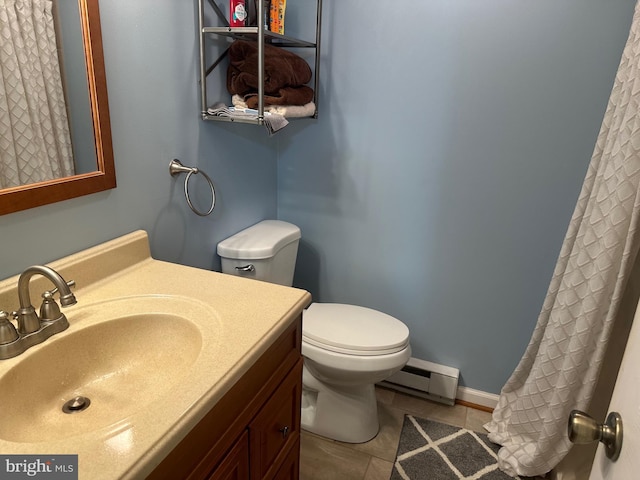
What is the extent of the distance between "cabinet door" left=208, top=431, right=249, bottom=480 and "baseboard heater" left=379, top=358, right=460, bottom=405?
3.94 feet

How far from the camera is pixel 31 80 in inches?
41.5

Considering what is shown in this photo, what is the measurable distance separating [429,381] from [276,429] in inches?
44.7

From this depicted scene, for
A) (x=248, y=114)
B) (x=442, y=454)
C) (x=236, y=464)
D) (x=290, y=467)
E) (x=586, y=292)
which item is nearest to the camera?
(x=236, y=464)

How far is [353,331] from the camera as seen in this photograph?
1800 mm

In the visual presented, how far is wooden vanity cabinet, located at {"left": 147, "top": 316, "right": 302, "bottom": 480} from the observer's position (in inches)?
32.4

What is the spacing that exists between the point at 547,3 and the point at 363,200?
979 mm

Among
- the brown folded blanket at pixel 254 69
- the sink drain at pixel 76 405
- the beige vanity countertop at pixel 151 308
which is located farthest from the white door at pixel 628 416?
the brown folded blanket at pixel 254 69

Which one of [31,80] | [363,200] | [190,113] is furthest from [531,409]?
[31,80]

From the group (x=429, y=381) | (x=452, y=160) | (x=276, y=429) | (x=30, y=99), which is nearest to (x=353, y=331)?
(x=429, y=381)

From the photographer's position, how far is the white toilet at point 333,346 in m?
1.71

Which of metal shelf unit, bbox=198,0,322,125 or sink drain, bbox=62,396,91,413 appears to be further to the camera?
metal shelf unit, bbox=198,0,322,125

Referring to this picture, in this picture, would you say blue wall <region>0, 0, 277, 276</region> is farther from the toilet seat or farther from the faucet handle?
the toilet seat

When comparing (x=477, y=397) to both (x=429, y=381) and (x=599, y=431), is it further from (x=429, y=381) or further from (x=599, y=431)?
(x=599, y=431)

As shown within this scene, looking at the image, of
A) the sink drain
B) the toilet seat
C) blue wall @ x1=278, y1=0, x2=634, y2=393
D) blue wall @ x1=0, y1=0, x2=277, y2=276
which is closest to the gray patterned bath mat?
blue wall @ x1=278, y1=0, x2=634, y2=393
